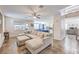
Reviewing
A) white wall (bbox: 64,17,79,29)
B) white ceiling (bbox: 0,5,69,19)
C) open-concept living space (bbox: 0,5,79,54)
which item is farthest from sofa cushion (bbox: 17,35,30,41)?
white wall (bbox: 64,17,79,29)

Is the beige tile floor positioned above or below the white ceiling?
below

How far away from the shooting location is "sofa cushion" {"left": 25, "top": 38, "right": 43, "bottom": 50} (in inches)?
80.4

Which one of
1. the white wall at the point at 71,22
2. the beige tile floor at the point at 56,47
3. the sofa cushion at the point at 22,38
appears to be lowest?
the beige tile floor at the point at 56,47

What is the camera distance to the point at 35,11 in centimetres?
198

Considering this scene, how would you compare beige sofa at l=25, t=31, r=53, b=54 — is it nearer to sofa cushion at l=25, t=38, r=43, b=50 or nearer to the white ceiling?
sofa cushion at l=25, t=38, r=43, b=50

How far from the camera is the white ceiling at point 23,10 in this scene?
192 centimetres

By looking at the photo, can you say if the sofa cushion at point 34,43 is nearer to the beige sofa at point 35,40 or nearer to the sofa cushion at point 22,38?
the beige sofa at point 35,40

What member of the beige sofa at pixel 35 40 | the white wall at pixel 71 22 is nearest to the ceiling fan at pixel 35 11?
the beige sofa at pixel 35 40

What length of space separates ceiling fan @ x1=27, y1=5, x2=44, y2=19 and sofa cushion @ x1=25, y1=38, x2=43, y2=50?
1.80ft

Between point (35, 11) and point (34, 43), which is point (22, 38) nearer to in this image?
point (34, 43)

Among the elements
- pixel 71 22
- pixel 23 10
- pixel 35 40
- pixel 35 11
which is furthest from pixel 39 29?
pixel 71 22

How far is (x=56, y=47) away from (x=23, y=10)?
3.73 feet
